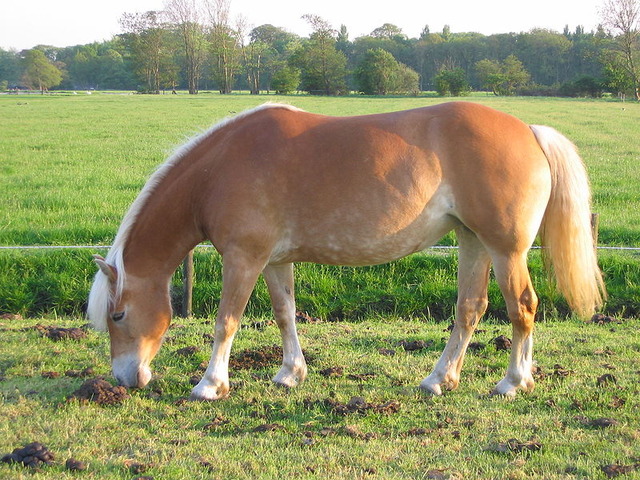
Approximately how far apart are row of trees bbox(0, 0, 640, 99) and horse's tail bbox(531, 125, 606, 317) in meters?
62.9

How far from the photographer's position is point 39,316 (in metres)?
7.97

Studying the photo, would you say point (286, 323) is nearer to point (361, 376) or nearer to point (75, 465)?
point (361, 376)

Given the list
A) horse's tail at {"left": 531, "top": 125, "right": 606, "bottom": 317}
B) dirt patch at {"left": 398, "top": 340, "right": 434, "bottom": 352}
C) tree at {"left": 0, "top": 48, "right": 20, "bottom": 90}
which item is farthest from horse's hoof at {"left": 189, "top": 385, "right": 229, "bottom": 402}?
tree at {"left": 0, "top": 48, "right": 20, "bottom": 90}

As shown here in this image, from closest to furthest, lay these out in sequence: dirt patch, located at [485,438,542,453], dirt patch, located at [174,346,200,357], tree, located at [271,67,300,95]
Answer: dirt patch, located at [485,438,542,453] → dirt patch, located at [174,346,200,357] → tree, located at [271,67,300,95]

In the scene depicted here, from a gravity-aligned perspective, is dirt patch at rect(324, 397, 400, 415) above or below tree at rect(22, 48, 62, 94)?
below

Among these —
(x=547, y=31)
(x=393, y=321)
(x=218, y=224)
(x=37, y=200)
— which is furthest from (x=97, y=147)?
(x=547, y=31)

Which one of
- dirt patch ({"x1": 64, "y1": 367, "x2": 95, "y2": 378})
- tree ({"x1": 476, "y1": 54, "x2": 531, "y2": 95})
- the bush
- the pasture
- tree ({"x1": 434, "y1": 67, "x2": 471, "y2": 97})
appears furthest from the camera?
tree ({"x1": 476, "y1": 54, "x2": 531, "y2": 95})

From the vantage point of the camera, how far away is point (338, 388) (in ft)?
16.5

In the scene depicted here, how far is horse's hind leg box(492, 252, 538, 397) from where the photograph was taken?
478 cm

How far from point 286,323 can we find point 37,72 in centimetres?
10207

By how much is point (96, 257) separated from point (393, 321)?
362cm

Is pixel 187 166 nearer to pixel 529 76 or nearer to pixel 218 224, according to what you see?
pixel 218 224

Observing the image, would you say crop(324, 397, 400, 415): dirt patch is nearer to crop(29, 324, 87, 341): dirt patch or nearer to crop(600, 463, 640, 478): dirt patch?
crop(600, 463, 640, 478): dirt patch

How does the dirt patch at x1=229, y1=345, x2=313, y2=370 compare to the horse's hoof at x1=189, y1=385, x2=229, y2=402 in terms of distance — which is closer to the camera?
the horse's hoof at x1=189, y1=385, x2=229, y2=402
